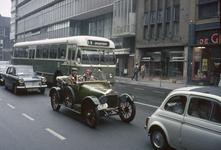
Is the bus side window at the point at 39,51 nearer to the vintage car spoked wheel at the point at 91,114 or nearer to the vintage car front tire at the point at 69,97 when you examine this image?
the vintage car front tire at the point at 69,97

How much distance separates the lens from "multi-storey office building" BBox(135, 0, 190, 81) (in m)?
23.4

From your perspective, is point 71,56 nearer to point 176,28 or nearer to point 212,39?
point 212,39

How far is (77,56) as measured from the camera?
13.1 meters

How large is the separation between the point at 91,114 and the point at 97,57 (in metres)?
7.22

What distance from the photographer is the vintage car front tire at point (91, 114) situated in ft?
20.8

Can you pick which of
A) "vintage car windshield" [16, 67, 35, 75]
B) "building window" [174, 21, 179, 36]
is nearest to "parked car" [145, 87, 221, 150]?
"vintage car windshield" [16, 67, 35, 75]

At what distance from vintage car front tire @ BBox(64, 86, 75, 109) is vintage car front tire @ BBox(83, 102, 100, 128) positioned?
82cm

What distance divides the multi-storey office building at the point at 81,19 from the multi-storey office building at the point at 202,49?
9.11m

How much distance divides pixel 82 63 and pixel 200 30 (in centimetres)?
1382

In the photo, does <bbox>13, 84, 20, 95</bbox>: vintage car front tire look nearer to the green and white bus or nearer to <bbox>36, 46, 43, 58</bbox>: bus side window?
the green and white bus

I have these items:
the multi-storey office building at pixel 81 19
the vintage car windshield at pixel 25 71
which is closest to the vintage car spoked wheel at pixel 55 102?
the vintage car windshield at pixel 25 71

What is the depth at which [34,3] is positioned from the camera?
6050 cm

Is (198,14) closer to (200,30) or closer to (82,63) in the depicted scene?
(200,30)

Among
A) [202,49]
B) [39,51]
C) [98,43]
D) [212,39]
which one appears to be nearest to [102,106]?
[98,43]
